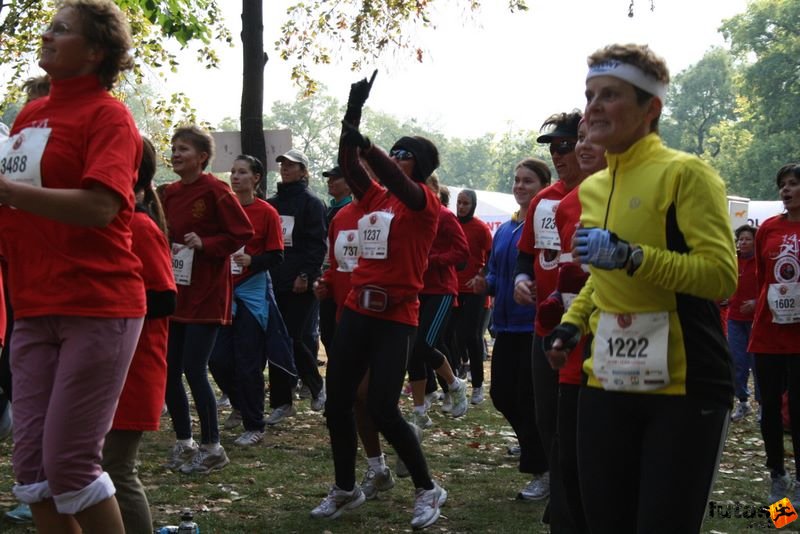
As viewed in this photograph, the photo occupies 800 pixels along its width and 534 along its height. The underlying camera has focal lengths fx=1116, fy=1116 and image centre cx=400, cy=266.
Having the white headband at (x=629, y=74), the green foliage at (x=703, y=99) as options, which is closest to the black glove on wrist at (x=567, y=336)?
the white headband at (x=629, y=74)

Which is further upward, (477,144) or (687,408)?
(477,144)

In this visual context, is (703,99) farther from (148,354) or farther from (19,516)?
(148,354)

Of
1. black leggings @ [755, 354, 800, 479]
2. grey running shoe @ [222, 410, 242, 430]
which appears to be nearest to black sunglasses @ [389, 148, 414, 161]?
black leggings @ [755, 354, 800, 479]

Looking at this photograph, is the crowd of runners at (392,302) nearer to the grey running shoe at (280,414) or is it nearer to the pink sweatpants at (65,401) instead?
the pink sweatpants at (65,401)

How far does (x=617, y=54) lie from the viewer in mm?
3564

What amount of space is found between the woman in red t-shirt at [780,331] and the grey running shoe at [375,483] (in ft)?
8.09

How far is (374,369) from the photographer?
5.99 meters

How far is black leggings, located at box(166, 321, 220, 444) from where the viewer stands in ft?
24.2

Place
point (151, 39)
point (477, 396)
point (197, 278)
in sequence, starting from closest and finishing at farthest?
point (197, 278) < point (477, 396) < point (151, 39)

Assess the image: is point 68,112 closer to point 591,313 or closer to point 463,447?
point 591,313

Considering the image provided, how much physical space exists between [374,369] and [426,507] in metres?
0.83

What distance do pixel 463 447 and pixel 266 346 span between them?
6.13 ft

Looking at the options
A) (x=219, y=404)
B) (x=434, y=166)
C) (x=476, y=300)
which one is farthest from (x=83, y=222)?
(x=476, y=300)

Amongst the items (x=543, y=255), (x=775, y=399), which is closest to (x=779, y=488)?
(x=775, y=399)
